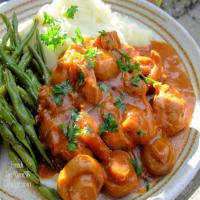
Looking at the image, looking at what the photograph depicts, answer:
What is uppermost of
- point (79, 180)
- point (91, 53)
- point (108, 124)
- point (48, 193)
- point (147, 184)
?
point (91, 53)

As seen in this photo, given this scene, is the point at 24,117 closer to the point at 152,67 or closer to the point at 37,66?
the point at 37,66

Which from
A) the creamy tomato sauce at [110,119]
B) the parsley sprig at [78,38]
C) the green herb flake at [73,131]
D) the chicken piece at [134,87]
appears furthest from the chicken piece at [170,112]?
the parsley sprig at [78,38]

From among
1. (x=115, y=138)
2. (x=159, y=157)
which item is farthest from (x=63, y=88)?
(x=159, y=157)

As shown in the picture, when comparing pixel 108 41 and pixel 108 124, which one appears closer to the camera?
pixel 108 124

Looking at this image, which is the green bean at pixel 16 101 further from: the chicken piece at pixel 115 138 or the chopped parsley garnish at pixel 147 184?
the chopped parsley garnish at pixel 147 184

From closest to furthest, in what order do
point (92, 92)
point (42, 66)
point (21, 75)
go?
1. point (92, 92)
2. point (21, 75)
3. point (42, 66)

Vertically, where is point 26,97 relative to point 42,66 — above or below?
below
